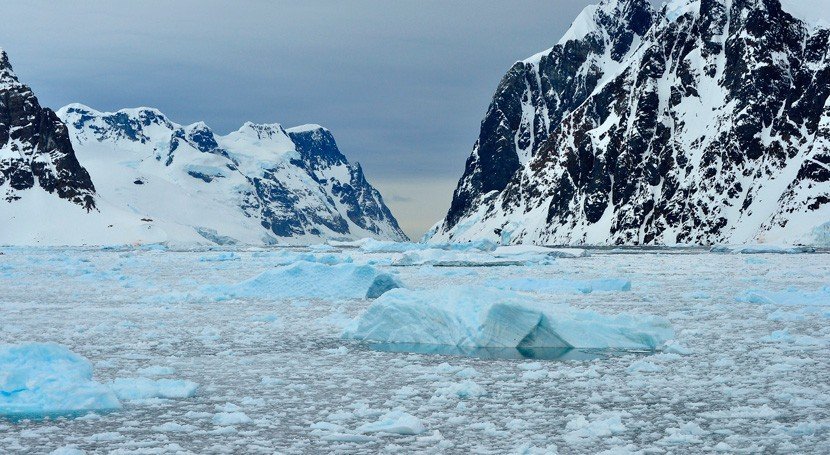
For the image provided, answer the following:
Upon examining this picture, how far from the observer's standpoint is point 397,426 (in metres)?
9.63

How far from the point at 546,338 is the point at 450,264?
46159 millimetres

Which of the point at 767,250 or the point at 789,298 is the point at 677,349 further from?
the point at 767,250

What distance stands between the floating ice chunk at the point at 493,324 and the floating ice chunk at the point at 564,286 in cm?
1401

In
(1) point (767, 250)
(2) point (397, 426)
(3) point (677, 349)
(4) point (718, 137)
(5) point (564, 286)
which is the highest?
(4) point (718, 137)

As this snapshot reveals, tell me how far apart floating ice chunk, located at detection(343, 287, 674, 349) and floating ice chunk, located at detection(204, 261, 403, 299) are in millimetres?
10979

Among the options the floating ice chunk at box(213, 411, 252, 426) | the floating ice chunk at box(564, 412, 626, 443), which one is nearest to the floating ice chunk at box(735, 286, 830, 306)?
the floating ice chunk at box(564, 412, 626, 443)

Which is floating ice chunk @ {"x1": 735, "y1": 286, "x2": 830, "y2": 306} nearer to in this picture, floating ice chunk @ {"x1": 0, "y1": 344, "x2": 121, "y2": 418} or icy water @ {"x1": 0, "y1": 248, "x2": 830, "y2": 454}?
icy water @ {"x1": 0, "y1": 248, "x2": 830, "y2": 454}

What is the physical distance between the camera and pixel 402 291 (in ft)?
64.1

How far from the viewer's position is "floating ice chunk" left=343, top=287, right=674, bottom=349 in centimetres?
1725

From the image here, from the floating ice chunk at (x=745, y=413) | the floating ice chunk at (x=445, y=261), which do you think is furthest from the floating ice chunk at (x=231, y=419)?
the floating ice chunk at (x=445, y=261)

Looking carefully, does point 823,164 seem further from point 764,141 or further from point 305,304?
point 305,304

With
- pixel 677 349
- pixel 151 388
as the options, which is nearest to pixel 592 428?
pixel 151 388

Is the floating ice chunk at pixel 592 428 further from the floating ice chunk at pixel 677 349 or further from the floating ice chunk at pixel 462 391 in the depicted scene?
the floating ice chunk at pixel 677 349

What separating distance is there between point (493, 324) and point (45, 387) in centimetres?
927
